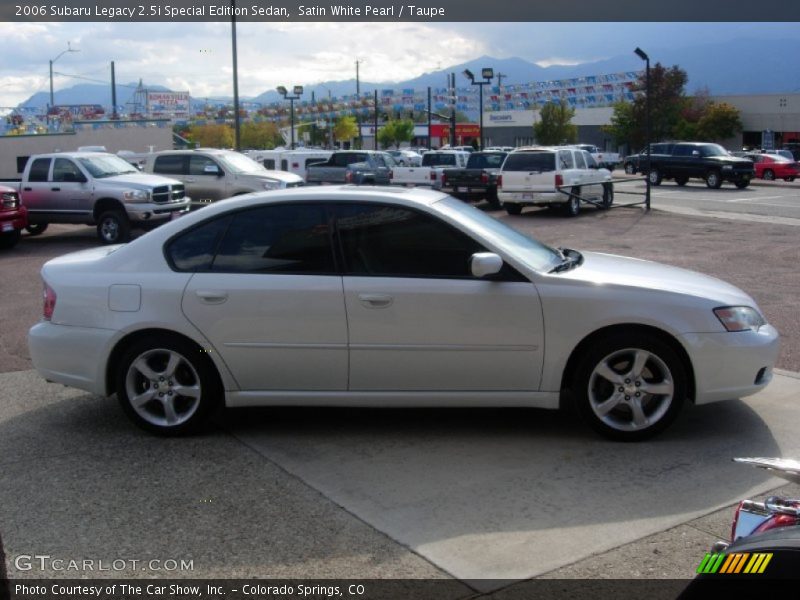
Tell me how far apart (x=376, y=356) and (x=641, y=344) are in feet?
5.24

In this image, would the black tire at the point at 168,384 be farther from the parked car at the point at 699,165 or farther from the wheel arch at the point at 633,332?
the parked car at the point at 699,165

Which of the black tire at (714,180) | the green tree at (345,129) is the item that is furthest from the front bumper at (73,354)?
the green tree at (345,129)

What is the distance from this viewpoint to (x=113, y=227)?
18.7 metres

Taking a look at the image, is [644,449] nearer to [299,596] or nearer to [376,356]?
[376,356]

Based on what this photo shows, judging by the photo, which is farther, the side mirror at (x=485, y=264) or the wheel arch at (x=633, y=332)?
the wheel arch at (x=633, y=332)

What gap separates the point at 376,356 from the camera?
218 inches

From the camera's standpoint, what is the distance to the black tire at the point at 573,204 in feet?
78.0

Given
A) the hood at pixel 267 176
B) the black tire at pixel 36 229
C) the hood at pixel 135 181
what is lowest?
the black tire at pixel 36 229

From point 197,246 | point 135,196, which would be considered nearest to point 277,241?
point 197,246

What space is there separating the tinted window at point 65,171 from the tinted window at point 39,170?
23 centimetres

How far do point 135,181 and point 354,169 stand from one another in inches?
430

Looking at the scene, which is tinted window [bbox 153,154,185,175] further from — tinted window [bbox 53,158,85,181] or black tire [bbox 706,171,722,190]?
black tire [bbox 706,171,722,190]

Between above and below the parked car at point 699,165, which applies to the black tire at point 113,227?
below

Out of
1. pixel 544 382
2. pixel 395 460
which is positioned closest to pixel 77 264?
pixel 395 460
